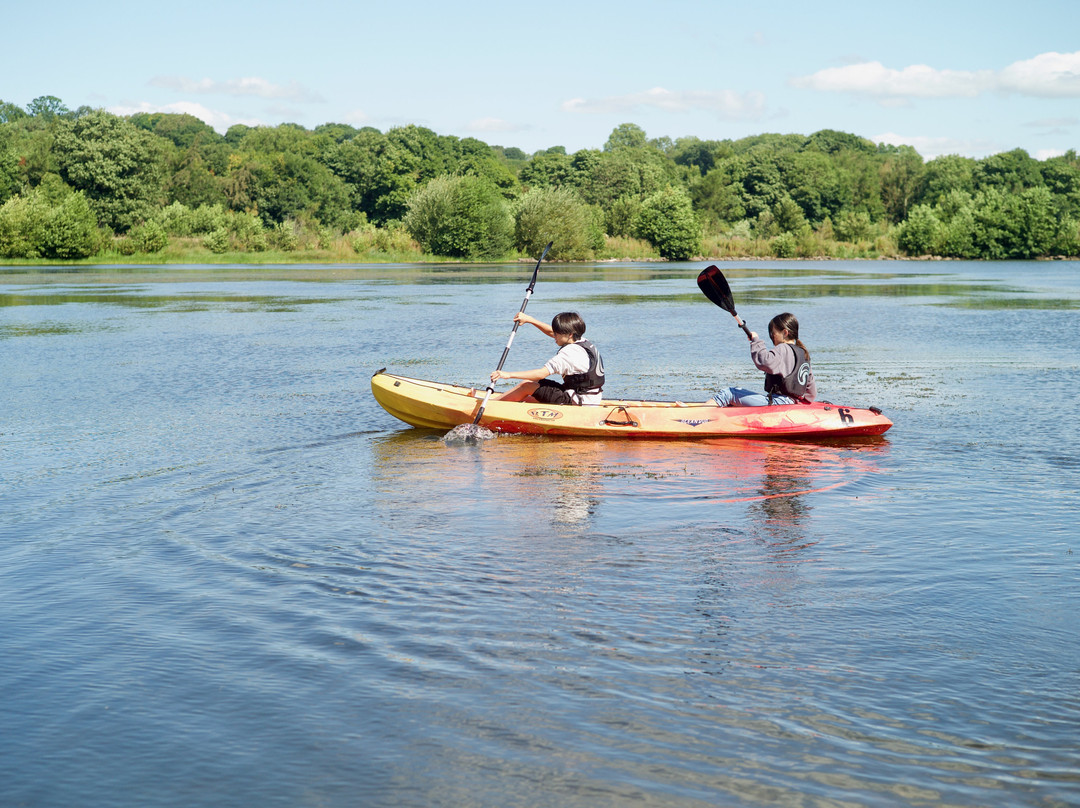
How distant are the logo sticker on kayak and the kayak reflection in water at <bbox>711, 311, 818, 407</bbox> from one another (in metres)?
1.69

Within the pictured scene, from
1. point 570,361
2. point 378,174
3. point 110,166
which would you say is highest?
point 378,174

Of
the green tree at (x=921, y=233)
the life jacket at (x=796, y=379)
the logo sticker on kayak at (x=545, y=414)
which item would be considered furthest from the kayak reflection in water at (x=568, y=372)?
the green tree at (x=921, y=233)

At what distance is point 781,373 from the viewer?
11.1m

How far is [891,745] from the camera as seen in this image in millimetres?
4281

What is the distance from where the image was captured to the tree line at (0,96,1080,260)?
223ft

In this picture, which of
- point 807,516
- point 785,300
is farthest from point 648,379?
point 785,300

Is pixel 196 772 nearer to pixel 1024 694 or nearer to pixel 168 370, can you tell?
pixel 1024 694

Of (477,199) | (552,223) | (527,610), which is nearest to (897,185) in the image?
(552,223)

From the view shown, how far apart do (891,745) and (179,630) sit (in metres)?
3.61

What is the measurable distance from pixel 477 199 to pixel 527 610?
65.2 m

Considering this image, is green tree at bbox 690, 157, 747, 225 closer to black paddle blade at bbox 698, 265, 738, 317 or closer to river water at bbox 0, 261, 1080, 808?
black paddle blade at bbox 698, 265, 738, 317

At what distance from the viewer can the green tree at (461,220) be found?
6894 cm

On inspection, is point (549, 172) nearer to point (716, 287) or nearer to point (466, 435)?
point (716, 287)

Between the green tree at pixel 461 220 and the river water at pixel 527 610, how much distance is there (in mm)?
56369
